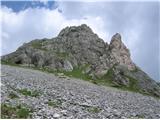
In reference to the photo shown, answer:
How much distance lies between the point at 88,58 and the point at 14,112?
503 ft

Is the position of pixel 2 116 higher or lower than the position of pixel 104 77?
lower

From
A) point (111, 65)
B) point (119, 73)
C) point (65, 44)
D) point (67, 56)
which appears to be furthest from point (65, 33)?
point (119, 73)

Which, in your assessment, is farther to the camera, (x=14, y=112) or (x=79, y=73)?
(x=79, y=73)

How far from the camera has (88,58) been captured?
176750mm

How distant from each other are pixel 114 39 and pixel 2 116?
565 ft

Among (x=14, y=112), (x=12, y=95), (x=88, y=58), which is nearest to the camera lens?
(x=14, y=112)

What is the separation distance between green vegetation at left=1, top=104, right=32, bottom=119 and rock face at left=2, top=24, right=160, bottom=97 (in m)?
121

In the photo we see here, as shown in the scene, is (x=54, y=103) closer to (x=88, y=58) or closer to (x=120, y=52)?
(x=88, y=58)

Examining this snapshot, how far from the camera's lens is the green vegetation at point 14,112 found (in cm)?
2273

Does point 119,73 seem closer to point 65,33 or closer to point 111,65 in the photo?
point 111,65

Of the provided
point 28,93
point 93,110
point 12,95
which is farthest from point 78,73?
point 12,95

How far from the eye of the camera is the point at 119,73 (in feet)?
512

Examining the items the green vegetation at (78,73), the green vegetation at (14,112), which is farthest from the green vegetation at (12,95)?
the green vegetation at (78,73)

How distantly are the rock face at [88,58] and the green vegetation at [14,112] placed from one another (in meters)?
121
